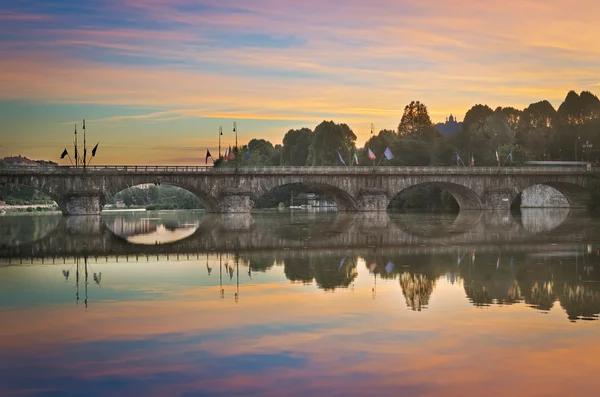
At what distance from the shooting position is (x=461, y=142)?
15212 centimetres

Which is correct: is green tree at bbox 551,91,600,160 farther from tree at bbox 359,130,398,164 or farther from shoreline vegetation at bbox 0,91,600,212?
tree at bbox 359,130,398,164

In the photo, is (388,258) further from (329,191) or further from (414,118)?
(414,118)

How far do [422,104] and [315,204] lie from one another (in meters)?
33.3

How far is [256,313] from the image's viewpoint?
2250cm

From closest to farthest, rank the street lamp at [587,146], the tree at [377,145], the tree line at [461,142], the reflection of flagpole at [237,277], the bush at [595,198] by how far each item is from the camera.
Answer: the reflection of flagpole at [237,277] → the bush at [595,198] → the tree line at [461,142] → the street lamp at [587,146] → the tree at [377,145]

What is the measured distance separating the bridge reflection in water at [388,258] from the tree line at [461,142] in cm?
8513

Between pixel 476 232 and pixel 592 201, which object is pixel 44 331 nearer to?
pixel 476 232

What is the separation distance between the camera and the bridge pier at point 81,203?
101625mm

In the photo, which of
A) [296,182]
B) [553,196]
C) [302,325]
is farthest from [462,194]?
[302,325]

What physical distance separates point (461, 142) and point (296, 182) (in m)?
52.5

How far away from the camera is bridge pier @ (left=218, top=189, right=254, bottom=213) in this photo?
4220 inches

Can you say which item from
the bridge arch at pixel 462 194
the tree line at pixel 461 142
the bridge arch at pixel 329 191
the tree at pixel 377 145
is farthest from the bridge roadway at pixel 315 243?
the tree at pixel 377 145

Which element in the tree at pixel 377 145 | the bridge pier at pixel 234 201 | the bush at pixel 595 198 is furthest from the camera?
the tree at pixel 377 145

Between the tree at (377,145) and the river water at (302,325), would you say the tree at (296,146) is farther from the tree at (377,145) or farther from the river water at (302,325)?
the river water at (302,325)
